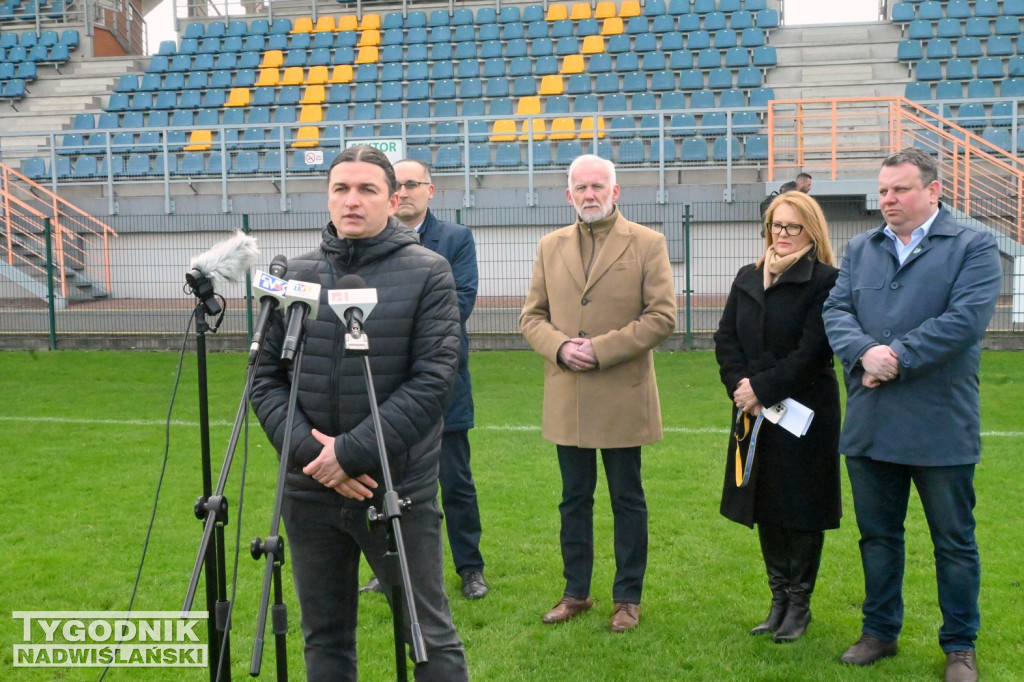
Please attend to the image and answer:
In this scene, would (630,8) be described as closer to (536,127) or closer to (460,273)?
(536,127)

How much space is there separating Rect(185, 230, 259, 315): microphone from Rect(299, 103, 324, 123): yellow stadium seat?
57.5 ft

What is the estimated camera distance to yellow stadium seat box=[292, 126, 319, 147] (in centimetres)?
1811

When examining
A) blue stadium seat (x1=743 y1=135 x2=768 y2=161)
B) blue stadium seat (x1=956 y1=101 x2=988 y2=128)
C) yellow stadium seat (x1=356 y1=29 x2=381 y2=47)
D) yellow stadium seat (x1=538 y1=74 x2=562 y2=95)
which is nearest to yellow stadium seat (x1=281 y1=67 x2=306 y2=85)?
yellow stadium seat (x1=356 y1=29 x2=381 y2=47)

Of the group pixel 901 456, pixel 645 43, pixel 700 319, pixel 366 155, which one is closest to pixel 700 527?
pixel 901 456

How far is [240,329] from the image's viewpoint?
1287 centimetres

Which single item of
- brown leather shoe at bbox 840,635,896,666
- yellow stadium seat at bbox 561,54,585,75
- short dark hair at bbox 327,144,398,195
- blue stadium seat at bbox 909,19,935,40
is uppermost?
blue stadium seat at bbox 909,19,935,40

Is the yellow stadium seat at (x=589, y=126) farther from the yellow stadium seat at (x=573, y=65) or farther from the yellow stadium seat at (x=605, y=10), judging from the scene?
the yellow stadium seat at (x=605, y=10)

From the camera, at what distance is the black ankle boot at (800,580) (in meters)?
4.23

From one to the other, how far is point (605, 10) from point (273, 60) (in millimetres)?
7346

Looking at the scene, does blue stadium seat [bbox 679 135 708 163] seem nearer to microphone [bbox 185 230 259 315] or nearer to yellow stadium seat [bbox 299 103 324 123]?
yellow stadium seat [bbox 299 103 324 123]

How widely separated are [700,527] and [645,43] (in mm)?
16080

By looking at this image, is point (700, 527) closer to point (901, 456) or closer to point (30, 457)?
point (901, 456)

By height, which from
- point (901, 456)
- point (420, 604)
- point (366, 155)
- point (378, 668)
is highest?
point (366, 155)

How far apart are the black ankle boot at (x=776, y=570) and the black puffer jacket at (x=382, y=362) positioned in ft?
5.95
